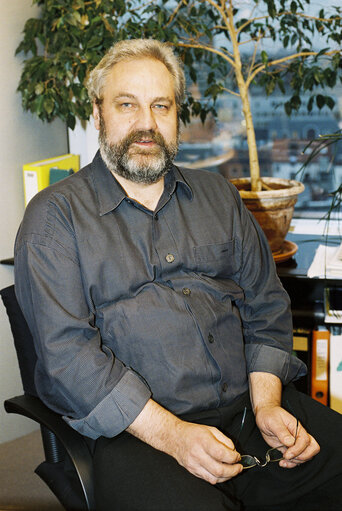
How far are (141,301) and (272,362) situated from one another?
1.29ft

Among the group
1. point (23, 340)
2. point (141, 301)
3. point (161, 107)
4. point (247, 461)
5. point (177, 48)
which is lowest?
point (247, 461)

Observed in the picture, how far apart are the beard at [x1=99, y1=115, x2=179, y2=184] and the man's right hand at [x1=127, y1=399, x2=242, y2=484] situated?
60 centimetres

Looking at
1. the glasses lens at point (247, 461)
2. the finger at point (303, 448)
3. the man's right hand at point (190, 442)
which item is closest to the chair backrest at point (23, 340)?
the man's right hand at point (190, 442)

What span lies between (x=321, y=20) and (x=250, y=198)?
734 millimetres

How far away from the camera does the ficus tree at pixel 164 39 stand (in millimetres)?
2035

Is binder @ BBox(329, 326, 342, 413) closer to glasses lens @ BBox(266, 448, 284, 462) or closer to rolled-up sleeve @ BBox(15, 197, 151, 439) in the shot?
glasses lens @ BBox(266, 448, 284, 462)

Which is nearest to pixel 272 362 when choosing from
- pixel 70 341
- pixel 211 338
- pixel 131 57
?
pixel 211 338

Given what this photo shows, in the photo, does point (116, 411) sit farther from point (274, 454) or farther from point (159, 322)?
point (274, 454)

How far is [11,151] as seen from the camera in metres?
2.26

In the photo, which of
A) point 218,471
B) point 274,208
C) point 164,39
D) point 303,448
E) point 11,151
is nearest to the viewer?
point 218,471

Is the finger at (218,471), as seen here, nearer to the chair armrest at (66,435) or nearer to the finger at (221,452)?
the finger at (221,452)

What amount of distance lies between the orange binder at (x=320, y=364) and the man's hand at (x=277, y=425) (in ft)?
1.93

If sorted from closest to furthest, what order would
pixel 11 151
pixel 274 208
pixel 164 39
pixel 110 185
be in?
pixel 110 185, pixel 274 208, pixel 164 39, pixel 11 151

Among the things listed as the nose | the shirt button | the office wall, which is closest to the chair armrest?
the shirt button
